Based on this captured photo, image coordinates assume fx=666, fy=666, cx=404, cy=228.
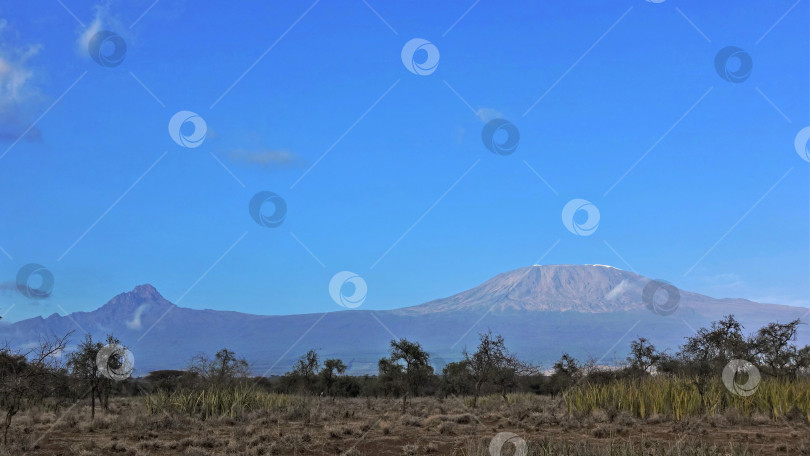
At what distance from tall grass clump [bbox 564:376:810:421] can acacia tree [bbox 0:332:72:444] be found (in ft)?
51.3

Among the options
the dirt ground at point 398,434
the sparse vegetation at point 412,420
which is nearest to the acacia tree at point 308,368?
the sparse vegetation at point 412,420

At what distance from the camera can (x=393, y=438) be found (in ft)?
58.8

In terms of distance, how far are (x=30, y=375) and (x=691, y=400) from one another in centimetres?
1842

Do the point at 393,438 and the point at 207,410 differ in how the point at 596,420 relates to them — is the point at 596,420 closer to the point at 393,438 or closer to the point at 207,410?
the point at 393,438

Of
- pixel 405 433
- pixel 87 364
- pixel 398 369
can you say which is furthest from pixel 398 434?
pixel 398 369

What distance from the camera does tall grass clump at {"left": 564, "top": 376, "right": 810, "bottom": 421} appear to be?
1973cm

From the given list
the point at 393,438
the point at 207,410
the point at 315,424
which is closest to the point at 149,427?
the point at 207,410

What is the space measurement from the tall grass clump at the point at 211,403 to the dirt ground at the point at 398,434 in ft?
3.42

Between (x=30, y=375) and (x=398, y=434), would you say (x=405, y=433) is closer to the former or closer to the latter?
(x=398, y=434)

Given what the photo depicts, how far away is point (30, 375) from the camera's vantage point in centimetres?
1645

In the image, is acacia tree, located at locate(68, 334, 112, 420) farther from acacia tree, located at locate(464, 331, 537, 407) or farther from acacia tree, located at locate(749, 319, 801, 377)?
acacia tree, located at locate(749, 319, 801, 377)

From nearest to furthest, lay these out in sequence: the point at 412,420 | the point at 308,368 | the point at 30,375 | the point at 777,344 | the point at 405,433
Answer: the point at 30,375 < the point at 405,433 < the point at 412,420 < the point at 777,344 < the point at 308,368

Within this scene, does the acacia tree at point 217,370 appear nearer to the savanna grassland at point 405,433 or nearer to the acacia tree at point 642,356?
the savanna grassland at point 405,433

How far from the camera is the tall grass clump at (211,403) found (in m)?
23.6
